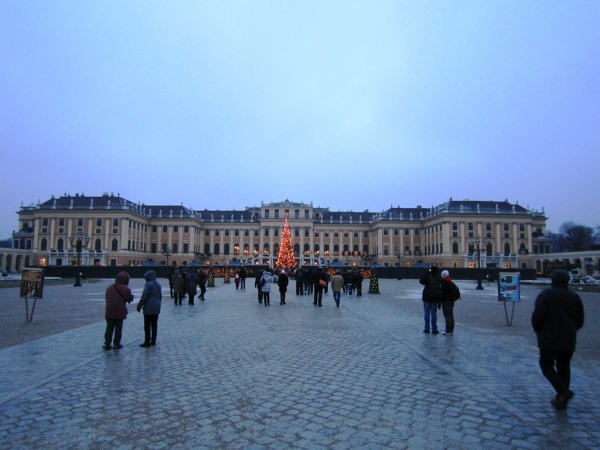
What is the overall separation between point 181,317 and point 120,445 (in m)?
10.7

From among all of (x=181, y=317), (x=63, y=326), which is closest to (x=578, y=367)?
(x=181, y=317)

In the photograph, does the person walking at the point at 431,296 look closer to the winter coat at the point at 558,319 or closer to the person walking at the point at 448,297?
the person walking at the point at 448,297

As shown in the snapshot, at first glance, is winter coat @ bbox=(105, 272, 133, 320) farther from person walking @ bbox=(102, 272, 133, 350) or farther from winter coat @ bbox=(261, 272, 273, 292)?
winter coat @ bbox=(261, 272, 273, 292)

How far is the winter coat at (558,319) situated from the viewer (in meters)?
5.39

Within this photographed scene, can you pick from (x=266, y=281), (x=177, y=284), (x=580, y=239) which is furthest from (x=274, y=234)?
(x=266, y=281)

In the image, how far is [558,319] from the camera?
5.46 metres

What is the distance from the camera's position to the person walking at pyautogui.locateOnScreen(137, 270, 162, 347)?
941cm

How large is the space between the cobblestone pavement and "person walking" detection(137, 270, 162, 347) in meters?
0.28

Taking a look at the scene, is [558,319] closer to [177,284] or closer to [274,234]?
[177,284]

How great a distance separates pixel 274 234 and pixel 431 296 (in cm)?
9044

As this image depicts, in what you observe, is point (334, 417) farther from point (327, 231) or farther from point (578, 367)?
point (327, 231)

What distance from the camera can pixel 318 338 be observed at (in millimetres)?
10445

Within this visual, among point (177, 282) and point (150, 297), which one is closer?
point (150, 297)

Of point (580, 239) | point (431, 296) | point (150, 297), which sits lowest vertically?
point (431, 296)
